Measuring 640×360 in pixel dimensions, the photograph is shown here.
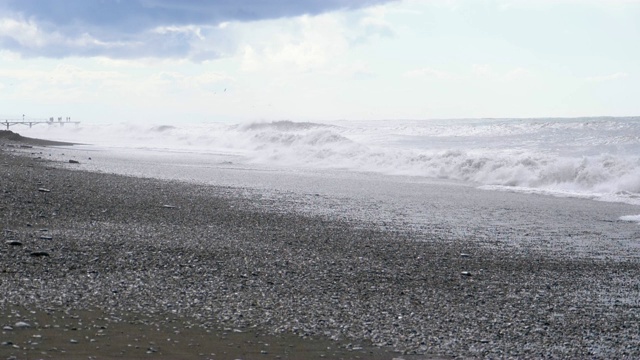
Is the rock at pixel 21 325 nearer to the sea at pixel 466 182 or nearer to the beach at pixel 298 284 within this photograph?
the beach at pixel 298 284

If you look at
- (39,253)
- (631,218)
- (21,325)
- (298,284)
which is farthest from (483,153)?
(21,325)

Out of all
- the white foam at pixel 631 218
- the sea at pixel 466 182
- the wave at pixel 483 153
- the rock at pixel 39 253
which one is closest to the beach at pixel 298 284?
the rock at pixel 39 253

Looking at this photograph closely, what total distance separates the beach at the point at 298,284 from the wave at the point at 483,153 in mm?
8817

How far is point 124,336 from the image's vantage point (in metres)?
5.34

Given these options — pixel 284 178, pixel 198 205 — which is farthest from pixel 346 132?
pixel 198 205

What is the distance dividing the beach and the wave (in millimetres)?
8817

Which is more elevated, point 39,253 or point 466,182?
point 466,182

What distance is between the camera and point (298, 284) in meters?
7.46

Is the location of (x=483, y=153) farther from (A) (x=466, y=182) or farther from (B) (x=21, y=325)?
(B) (x=21, y=325)

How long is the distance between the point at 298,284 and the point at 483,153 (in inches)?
904

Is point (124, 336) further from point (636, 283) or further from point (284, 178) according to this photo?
point (284, 178)

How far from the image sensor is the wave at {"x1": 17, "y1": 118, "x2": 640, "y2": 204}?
71.9 feet

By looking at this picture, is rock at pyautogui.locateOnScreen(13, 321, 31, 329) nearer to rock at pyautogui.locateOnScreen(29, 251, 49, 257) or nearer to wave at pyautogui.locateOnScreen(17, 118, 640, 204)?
rock at pyautogui.locateOnScreen(29, 251, 49, 257)

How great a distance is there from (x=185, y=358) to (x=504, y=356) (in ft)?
7.94
